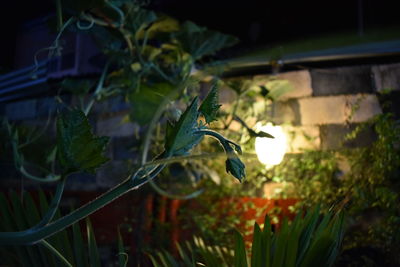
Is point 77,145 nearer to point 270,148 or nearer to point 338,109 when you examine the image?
point 270,148

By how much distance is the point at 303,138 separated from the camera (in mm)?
2215

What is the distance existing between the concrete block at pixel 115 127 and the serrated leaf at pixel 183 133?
210 cm

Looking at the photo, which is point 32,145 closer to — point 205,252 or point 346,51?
point 205,252

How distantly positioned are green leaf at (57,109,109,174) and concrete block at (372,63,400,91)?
196 centimetres

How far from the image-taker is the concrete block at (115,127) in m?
2.75

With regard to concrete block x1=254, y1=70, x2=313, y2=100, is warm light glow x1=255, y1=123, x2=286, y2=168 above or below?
below

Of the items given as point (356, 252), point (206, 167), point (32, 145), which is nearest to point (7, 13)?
point (32, 145)

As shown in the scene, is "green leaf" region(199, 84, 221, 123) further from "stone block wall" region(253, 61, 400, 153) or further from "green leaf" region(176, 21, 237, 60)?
"stone block wall" region(253, 61, 400, 153)

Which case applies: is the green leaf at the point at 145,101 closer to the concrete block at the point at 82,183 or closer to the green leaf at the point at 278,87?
the green leaf at the point at 278,87

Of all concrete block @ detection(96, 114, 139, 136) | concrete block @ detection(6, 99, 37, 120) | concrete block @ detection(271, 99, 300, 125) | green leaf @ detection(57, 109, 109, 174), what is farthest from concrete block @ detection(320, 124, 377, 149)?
concrete block @ detection(6, 99, 37, 120)

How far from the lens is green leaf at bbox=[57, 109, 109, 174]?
1.94ft

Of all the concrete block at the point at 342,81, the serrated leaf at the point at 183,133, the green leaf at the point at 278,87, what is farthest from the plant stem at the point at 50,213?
the concrete block at the point at 342,81

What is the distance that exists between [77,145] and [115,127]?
2.26 meters

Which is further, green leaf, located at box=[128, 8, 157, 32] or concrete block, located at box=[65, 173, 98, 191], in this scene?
concrete block, located at box=[65, 173, 98, 191]
